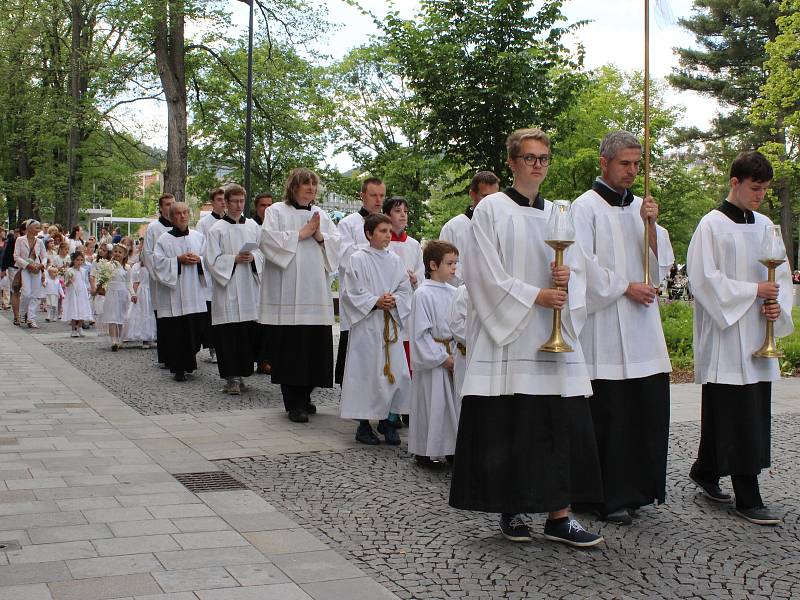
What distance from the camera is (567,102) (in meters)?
17.2

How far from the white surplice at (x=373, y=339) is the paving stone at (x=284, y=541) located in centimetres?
274

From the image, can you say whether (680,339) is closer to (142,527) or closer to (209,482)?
(209,482)

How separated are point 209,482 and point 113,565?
193 centimetres

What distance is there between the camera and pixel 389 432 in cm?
833

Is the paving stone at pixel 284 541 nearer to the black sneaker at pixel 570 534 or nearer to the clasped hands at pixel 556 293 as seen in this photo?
the black sneaker at pixel 570 534

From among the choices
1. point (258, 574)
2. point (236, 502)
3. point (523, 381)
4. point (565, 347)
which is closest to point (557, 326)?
point (565, 347)

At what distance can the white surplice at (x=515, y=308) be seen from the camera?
5277 millimetres

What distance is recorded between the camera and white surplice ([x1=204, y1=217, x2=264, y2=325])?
447 inches

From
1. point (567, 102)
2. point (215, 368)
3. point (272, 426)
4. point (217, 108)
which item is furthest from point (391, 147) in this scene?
point (272, 426)

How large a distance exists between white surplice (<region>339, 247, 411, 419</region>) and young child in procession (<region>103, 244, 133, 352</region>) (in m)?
8.65

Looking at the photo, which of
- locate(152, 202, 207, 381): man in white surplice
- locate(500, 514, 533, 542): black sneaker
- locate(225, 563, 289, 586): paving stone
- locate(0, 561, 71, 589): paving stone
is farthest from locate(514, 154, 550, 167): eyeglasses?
locate(152, 202, 207, 381): man in white surplice

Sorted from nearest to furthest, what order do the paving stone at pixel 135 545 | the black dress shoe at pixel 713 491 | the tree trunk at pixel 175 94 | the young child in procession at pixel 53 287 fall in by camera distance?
the paving stone at pixel 135 545, the black dress shoe at pixel 713 491, the young child in procession at pixel 53 287, the tree trunk at pixel 175 94

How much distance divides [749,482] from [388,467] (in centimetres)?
246

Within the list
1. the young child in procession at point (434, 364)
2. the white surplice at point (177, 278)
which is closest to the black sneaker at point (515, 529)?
the young child in procession at point (434, 364)
